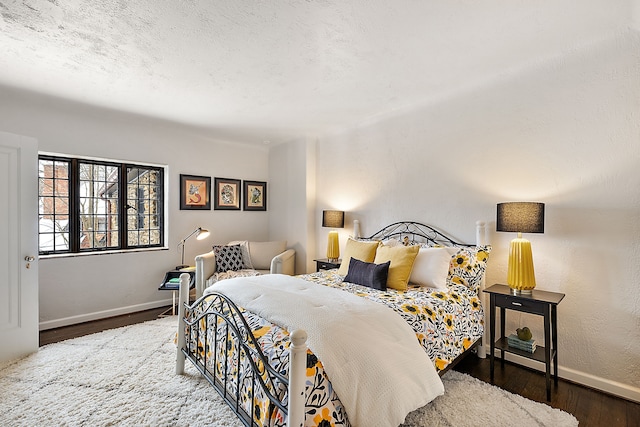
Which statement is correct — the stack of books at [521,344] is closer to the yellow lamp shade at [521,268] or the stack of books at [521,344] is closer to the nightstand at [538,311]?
the nightstand at [538,311]

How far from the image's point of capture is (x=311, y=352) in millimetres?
1561

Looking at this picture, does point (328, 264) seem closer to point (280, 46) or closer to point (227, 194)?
point (227, 194)

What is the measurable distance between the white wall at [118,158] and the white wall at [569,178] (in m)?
3.18

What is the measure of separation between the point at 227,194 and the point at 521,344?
4241 mm

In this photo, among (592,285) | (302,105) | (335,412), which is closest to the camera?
(335,412)

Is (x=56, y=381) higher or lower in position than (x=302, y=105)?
lower

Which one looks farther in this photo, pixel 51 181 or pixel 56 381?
pixel 51 181

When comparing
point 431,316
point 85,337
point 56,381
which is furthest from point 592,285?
point 85,337

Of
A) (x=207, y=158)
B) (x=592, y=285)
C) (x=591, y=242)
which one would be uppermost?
(x=207, y=158)

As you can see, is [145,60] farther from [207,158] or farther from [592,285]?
[592,285]

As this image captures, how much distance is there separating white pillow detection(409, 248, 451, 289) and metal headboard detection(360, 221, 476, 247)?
47cm

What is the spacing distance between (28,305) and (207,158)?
9.03 feet

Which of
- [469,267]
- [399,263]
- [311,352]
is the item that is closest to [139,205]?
[399,263]

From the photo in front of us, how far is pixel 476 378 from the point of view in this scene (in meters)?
2.56
